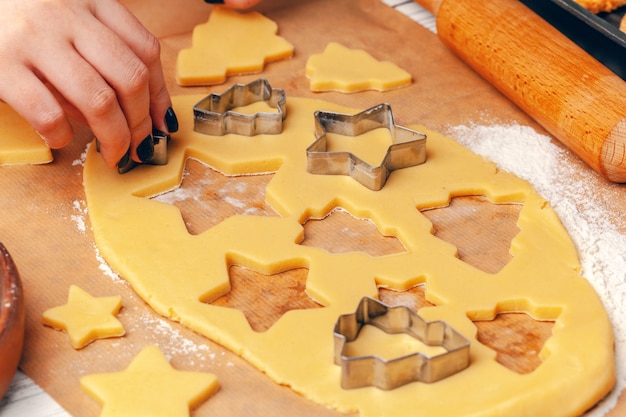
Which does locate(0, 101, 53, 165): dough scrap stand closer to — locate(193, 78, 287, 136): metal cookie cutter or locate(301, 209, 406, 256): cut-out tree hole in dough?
locate(193, 78, 287, 136): metal cookie cutter

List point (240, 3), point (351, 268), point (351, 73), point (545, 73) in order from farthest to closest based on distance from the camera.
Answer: point (240, 3)
point (351, 73)
point (545, 73)
point (351, 268)

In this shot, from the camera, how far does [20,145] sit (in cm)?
162

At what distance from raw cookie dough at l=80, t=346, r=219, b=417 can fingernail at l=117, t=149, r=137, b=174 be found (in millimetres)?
436

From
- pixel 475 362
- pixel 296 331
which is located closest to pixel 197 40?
pixel 296 331

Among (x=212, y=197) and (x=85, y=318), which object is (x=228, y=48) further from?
(x=85, y=318)

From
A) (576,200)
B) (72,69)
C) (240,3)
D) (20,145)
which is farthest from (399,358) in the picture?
(240,3)

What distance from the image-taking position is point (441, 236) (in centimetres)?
151

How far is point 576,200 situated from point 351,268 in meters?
0.46

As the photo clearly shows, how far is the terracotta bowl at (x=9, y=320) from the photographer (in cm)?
117

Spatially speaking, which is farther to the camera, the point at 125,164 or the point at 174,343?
the point at 125,164

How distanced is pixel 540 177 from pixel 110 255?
0.78m

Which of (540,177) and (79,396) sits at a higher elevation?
(540,177)

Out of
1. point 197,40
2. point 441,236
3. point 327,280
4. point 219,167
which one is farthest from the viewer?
point 197,40

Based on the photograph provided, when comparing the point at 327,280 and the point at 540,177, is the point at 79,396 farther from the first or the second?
the point at 540,177
